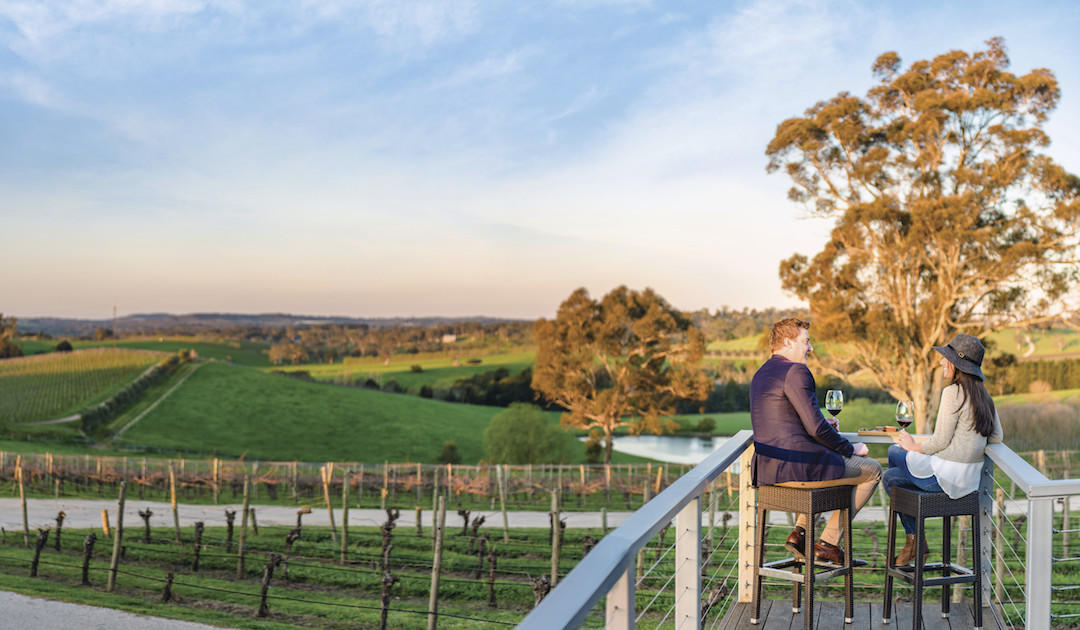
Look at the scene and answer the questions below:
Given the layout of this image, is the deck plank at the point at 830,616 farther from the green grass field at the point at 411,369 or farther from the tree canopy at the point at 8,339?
the tree canopy at the point at 8,339

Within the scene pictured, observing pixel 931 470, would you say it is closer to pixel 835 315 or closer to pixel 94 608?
pixel 94 608

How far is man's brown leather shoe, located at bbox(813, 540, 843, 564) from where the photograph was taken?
3.82 metres

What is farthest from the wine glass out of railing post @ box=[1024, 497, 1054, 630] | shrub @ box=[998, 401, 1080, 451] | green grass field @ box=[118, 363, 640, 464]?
green grass field @ box=[118, 363, 640, 464]

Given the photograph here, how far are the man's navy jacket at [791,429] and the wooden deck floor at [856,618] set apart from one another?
70 centimetres

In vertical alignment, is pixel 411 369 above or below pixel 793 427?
below

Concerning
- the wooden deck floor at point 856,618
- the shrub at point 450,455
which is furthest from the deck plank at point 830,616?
the shrub at point 450,455

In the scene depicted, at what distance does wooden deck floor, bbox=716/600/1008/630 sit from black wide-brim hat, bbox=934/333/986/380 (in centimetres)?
115

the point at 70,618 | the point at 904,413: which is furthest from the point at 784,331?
the point at 70,618

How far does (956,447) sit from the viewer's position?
3625 millimetres

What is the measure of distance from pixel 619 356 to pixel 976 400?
29314mm

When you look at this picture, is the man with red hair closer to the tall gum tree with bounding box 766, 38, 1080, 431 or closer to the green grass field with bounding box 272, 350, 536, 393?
the tall gum tree with bounding box 766, 38, 1080, 431

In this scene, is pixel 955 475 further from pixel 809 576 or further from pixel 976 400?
pixel 809 576

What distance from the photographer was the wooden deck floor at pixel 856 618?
3.73 m

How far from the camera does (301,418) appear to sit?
164 ft
